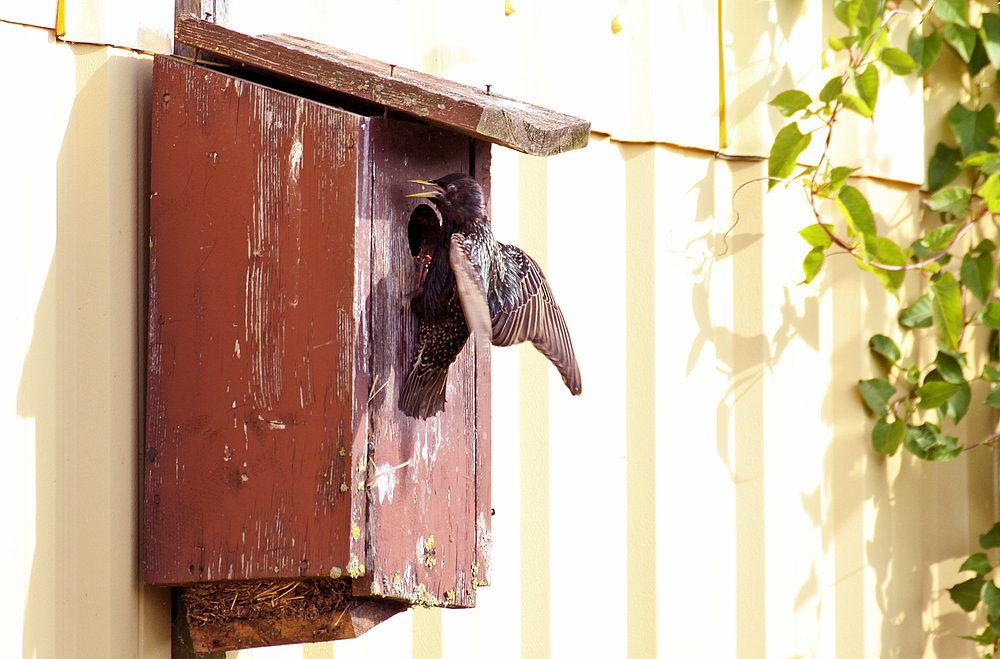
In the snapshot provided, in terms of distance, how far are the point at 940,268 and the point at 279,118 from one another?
231 cm

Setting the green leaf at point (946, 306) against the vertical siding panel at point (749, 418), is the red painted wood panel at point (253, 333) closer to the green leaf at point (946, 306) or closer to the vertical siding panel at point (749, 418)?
the vertical siding panel at point (749, 418)

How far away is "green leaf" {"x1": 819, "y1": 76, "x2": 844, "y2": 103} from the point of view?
2615 millimetres

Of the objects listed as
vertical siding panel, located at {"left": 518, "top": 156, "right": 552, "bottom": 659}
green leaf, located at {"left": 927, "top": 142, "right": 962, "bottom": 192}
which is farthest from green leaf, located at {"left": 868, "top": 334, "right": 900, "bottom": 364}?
vertical siding panel, located at {"left": 518, "top": 156, "right": 552, "bottom": 659}

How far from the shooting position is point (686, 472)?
261 centimetres

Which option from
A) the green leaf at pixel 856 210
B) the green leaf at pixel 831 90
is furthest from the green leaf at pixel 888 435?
the green leaf at pixel 831 90

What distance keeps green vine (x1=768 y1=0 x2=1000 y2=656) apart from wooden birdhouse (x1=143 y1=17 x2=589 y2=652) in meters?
1.31

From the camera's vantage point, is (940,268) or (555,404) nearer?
(555,404)

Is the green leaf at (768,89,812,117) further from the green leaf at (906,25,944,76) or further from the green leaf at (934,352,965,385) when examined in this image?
the green leaf at (934,352,965,385)

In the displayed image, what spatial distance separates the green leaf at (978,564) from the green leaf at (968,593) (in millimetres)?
36

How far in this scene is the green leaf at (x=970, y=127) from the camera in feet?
10.4

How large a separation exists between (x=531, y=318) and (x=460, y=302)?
0.19 metres

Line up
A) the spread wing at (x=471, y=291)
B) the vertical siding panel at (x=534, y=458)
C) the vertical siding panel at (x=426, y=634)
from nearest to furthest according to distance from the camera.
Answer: the spread wing at (x=471, y=291) → the vertical siding panel at (x=426, y=634) → the vertical siding panel at (x=534, y=458)

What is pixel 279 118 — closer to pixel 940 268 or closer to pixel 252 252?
pixel 252 252

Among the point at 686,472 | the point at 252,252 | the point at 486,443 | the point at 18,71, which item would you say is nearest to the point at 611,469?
the point at 686,472
